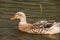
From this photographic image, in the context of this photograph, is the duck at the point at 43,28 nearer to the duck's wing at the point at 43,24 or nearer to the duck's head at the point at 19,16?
the duck's wing at the point at 43,24

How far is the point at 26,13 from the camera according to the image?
15125mm

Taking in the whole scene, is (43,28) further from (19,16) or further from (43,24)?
(19,16)

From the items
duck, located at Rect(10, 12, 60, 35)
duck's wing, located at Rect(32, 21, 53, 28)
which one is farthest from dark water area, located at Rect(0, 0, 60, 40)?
duck's wing, located at Rect(32, 21, 53, 28)

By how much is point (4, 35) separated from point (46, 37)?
1.65 meters

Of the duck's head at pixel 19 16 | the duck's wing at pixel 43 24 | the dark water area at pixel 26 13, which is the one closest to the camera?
the dark water area at pixel 26 13

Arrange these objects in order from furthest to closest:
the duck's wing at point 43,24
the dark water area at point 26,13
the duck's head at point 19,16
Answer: the duck's head at point 19,16, the duck's wing at point 43,24, the dark water area at point 26,13

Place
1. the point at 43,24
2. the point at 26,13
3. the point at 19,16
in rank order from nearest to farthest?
the point at 43,24 → the point at 19,16 → the point at 26,13

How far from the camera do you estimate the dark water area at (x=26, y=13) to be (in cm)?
1293

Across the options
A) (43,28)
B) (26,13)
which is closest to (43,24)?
(43,28)

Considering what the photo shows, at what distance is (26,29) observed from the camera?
13.7 meters

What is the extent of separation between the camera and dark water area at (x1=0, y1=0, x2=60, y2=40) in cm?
1293

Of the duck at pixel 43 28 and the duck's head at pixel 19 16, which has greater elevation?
the duck's head at pixel 19 16

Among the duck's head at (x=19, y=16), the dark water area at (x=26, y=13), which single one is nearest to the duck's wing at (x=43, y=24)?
the dark water area at (x=26, y=13)

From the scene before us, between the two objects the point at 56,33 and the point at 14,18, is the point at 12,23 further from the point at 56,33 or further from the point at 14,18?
the point at 56,33
